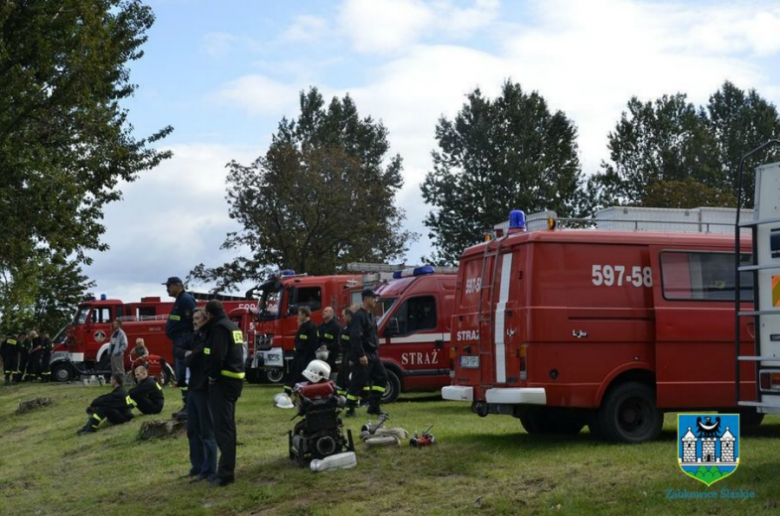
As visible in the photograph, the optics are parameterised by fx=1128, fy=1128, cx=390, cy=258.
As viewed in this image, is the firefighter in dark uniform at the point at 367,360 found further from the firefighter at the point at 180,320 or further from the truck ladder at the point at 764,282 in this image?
the truck ladder at the point at 764,282

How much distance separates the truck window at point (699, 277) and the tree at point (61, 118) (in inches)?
560

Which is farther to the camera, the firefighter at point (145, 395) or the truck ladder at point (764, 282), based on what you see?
the firefighter at point (145, 395)

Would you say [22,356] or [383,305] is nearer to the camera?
[383,305]

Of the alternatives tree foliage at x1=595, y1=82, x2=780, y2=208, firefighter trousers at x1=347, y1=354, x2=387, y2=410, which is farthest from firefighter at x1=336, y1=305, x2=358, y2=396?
tree foliage at x1=595, y1=82, x2=780, y2=208

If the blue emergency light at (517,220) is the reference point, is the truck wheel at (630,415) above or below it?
below

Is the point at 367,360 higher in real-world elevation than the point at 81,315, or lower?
lower

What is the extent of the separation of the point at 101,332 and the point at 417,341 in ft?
64.5

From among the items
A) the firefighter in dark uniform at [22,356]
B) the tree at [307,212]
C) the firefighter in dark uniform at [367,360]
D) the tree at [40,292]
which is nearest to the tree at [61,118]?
the tree at [40,292]

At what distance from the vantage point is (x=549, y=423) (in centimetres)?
1423

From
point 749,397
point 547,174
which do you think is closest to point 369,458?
point 749,397

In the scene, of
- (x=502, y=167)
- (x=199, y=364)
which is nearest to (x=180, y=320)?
(x=199, y=364)

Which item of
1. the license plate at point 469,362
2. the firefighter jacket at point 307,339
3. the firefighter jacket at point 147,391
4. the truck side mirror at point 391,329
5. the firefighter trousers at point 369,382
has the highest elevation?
the truck side mirror at point 391,329

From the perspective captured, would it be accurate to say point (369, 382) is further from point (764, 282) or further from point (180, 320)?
point (764, 282)

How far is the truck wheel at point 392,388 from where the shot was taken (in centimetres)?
2138
